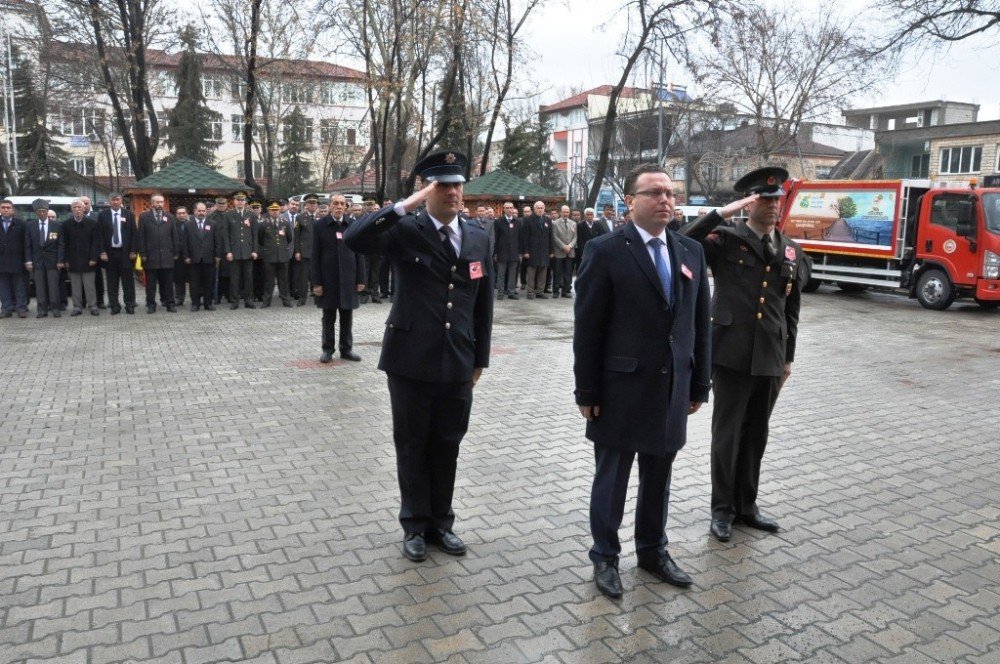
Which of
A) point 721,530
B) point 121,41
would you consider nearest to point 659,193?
point 721,530

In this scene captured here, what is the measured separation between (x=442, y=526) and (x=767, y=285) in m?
2.26

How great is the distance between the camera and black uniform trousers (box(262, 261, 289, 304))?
16.2 m

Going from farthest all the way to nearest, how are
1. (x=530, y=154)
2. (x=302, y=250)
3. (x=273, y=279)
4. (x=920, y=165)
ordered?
(x=920, y=165) → (x=530, y=154) → (x=302, y=250) → (x=273, y=279)

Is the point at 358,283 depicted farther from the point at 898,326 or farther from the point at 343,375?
the point at 898,326

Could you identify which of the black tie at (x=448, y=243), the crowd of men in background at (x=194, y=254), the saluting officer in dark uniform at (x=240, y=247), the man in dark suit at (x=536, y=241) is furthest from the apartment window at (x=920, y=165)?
the black tie at (x=448, y=243)

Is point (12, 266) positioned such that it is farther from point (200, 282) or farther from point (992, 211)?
point (992, 211)

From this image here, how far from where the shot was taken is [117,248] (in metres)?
14.5

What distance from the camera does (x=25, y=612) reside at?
3.70 meters

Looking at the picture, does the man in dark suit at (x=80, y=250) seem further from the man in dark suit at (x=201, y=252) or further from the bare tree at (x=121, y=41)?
the bare tree at (x=121, y=41)

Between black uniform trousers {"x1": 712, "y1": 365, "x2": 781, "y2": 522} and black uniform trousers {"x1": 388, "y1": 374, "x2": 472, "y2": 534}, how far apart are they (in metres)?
1.47

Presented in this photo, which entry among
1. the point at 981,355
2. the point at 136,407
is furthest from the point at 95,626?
the point at 981,355

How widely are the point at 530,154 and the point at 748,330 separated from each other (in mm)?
48110

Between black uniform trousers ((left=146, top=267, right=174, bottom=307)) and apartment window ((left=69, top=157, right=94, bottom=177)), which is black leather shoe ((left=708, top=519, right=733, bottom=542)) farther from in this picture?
apartment window ((left=69, top=157, right=94, bottom=177))

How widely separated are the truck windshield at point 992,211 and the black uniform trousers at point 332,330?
1249cm
